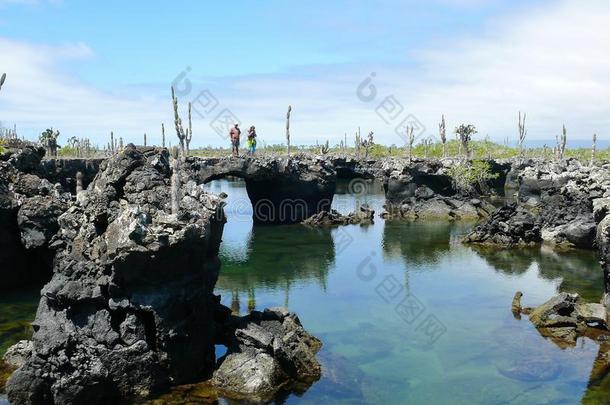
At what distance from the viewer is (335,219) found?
4975cm

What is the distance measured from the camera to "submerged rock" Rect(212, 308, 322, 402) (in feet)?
54.7

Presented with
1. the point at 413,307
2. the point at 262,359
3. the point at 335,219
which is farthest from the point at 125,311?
the point at 335,219

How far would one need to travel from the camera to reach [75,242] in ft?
59.1

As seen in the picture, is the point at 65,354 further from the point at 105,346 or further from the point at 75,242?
the point at 75,242

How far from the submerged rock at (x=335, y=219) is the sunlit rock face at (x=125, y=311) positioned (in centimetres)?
3097

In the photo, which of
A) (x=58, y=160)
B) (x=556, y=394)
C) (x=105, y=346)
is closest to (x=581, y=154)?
(x=58, y=160)

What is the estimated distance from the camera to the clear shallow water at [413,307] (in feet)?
57.1

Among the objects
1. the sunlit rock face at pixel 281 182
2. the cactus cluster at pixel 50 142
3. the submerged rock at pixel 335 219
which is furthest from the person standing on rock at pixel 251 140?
the cactus cluster at pixel 50 142

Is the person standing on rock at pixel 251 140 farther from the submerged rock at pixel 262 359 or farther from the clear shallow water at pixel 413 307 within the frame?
the submerged rock at pixel 262 359

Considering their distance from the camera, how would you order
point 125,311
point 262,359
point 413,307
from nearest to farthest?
1. point 125,311
2. point 262,359
3. point 413,307

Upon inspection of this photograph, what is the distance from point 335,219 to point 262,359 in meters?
32.8

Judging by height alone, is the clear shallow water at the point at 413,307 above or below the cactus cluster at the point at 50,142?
below

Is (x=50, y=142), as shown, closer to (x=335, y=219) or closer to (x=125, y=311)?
(x=335, y=219)

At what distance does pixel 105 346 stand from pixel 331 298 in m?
13.0
